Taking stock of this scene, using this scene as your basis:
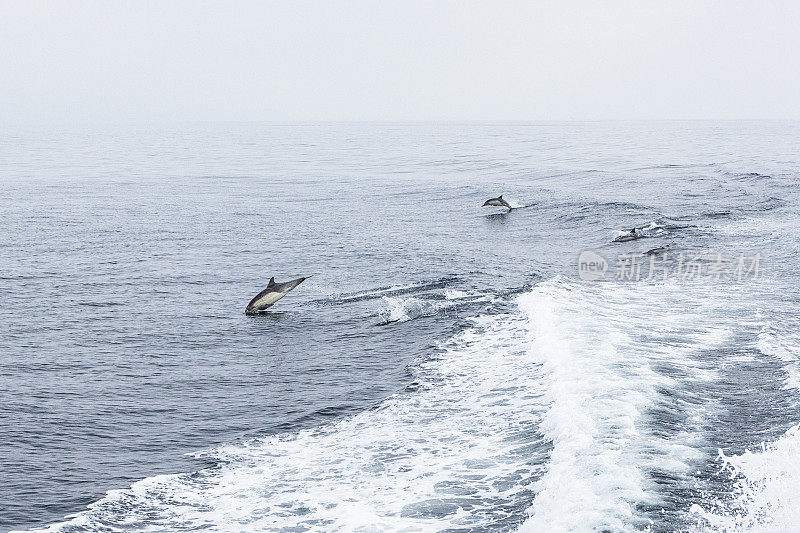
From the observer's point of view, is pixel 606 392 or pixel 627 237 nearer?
pixel 606 392

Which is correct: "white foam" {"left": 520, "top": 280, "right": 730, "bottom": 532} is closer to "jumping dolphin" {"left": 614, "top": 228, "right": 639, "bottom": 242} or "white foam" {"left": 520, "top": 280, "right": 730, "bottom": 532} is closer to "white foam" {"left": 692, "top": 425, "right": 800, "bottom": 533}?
"white foam" {"left": 692, "top": 425, "right": 800, "bottom": 533}

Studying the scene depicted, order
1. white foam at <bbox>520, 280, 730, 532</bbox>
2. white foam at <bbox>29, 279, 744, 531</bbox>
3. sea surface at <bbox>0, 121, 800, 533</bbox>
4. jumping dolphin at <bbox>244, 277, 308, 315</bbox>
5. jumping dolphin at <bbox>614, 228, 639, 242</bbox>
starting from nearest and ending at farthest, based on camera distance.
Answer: white foam at <bbox>520, 280, 730, 532</bbox>, white foam at <bbox>29, 279, 744, 531</bbox>, sea surface at <bbox>0, 121, 800, 533</bbox>, jumping dolphin at <bbox>244, 277, 308, 315</bbox>, jumping dolphin at <bbox>614, 228, 639, 242</bbox>

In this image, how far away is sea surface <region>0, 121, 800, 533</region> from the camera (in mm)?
10469

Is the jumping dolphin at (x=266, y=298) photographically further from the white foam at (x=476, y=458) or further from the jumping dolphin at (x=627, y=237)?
the jumping dolphin at (x=627, y=237)

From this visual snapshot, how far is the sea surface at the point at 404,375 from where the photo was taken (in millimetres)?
10469

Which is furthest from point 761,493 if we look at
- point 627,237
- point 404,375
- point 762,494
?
point 627,237

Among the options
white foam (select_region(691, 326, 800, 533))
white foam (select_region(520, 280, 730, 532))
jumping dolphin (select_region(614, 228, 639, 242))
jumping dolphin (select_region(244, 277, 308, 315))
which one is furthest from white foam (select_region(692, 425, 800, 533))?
jumping dolphin (select_region(614, 228, 639, 242))

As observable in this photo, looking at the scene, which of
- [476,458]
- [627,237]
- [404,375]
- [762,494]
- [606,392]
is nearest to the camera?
[762,494]

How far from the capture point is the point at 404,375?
1608cm

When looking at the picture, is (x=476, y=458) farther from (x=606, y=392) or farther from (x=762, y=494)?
(x=762, y=494)

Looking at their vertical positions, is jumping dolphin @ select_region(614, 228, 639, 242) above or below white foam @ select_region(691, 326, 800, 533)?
above

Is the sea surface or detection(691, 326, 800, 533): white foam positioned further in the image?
the sea surface

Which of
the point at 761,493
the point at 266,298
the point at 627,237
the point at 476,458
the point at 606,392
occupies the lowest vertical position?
the point at 476,458

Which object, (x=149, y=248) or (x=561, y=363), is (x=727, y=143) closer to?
(x=149, y=248)
